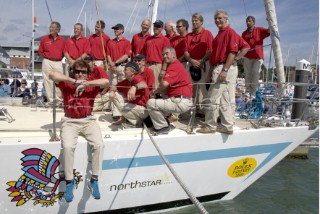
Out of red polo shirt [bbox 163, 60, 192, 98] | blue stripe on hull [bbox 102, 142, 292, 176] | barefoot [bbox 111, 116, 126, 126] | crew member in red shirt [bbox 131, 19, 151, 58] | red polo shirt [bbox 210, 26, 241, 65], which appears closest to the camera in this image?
blue stripe on hull [bbox 102, 142, 292, 176]

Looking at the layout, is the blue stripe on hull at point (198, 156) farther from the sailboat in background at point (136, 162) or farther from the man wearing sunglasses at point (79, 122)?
the man wearing sunglasses at point (79, 122)

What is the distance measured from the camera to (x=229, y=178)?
5215 millimetres

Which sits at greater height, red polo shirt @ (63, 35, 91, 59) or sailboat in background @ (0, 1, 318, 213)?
red polo shirt @ (63, 35, 91, 59)

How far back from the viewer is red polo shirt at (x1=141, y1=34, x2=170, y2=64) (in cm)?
576

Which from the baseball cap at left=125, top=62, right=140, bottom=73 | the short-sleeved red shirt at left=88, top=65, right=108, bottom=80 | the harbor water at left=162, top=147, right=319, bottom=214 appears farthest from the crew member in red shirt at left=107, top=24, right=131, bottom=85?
the harbor water at left=162, top=147, right=319, bottom=214

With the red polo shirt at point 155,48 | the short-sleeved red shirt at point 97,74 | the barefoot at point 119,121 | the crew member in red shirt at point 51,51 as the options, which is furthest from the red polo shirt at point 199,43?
the crew member in red shirt at point 51,51

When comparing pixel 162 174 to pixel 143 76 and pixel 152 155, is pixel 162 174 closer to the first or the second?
pixel 152 155

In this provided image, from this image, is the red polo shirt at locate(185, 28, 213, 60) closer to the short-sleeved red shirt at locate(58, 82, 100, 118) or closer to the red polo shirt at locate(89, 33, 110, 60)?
the red polo shirt at locate(89, 33, 110, 60)

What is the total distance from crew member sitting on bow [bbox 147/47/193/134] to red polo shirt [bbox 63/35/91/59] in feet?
8.20

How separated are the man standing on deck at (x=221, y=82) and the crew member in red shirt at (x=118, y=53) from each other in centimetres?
199

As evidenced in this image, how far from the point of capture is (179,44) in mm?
5785

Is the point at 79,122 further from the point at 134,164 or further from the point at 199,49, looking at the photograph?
the point at 199,49

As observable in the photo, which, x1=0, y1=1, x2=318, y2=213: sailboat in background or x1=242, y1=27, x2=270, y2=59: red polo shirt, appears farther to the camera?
x1=242, y1=27, x2=270, y2=59: red polo shirt

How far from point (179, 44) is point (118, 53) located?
1266 mm
